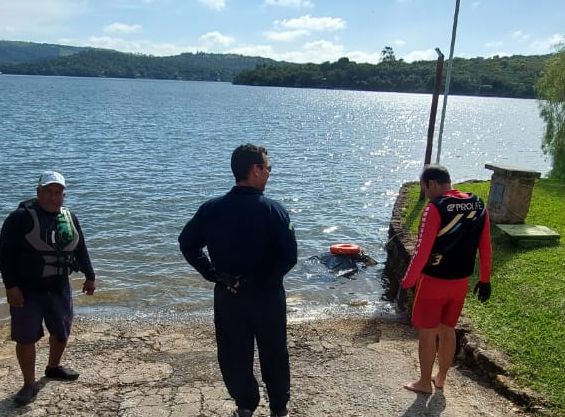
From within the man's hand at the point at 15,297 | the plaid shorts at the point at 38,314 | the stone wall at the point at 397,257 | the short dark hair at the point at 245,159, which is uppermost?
the short dark hair at the point at 245,159

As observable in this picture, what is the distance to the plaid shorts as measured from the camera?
15.3ft

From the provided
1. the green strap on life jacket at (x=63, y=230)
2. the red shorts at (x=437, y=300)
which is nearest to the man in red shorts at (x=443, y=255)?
the red shorts at (x=437, y=300)

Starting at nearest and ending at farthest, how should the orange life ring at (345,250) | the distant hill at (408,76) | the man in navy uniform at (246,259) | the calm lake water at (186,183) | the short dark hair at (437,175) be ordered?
the man in navy uniform at (246,259) → the short dark hair at (437,175) → the calm lake water at (186,183) → the orange life ring at (345,250) → the distant hill at (408,76)

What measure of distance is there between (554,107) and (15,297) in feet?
63.3

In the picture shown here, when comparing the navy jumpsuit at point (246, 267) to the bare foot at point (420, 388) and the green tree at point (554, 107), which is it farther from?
the green tree at point (554, 107)

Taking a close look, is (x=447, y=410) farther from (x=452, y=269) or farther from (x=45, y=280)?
(x=45, y=280)

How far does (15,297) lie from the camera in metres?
4.54

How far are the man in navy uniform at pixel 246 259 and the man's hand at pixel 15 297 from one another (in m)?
1.72

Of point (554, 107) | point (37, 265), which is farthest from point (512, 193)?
point (554, 107)

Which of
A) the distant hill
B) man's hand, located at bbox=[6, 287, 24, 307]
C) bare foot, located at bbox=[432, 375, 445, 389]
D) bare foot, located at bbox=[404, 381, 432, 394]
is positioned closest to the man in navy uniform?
bare foot, located at bbox=[404, 381, 432, 394]

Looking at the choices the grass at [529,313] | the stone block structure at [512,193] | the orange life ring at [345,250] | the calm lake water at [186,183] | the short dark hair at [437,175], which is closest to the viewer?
the short dark hair at [437,175]

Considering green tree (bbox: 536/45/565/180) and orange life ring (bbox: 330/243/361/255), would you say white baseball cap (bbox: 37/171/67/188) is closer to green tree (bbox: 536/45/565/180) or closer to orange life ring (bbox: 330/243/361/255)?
orange life ring (bbox: 330/243/361/255)

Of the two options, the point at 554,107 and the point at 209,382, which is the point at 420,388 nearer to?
the point at 209,382

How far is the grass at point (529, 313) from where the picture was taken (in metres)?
5.04
